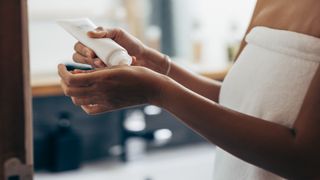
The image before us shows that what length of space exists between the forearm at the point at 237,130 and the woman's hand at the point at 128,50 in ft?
0.45

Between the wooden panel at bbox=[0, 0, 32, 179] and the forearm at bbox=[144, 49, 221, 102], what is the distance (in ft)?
1.15

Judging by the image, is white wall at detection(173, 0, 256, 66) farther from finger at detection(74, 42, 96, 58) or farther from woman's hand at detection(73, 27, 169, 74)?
finger at detection(74, 42, 96, 58)

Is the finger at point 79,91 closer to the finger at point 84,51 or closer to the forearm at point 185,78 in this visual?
the finger at point 84,51

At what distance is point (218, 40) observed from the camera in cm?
180

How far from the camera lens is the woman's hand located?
675mm

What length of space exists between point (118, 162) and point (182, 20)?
2.04 ft

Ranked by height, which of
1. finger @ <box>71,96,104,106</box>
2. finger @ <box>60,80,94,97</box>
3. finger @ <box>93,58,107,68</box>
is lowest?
finger @ <box>71,96,104,106</box>

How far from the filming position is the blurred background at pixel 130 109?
53.0 inches

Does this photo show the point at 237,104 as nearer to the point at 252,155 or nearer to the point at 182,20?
the point at 252,155

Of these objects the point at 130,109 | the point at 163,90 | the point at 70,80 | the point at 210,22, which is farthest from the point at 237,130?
the point at 210,22

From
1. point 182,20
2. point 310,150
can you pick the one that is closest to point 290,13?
point 310,150

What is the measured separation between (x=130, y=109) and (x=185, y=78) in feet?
2.04

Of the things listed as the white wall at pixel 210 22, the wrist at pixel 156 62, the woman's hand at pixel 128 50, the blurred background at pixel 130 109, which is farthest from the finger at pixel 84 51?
the white wall at pixel 210 22

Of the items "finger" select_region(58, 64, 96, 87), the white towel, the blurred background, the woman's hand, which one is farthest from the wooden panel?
the blurred background
